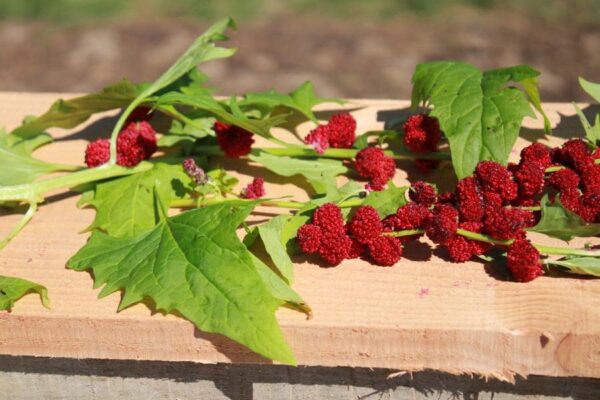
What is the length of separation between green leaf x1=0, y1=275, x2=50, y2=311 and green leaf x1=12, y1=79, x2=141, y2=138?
18.8 inches

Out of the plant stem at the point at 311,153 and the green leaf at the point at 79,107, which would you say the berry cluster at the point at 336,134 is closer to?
the plant stem at the point at 311,153

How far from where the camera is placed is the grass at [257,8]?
193 inches

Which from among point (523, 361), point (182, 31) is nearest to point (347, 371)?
point (523, 361)

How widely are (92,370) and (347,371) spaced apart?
44 centimetres

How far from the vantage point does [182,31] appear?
16.1ft

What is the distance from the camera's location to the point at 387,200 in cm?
156

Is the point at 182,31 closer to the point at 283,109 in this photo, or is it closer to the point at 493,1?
the point at 493,1

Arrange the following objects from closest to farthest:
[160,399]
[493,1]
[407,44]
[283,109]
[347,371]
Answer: [347,371]
[160,399]
[283,109]
[407,44]
[493,1]

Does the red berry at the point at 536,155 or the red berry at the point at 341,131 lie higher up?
the red berry at the point at 341,131

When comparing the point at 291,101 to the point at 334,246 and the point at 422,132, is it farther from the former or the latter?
the point at 334,246

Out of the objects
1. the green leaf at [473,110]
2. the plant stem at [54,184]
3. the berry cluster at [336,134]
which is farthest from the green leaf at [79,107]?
A: the green leaf at [473,110]

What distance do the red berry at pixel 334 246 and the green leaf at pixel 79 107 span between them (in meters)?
0.57

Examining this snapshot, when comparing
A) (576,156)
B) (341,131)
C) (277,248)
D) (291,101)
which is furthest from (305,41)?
(277,248)

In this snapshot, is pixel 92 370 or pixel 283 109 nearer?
pixel 92 370
